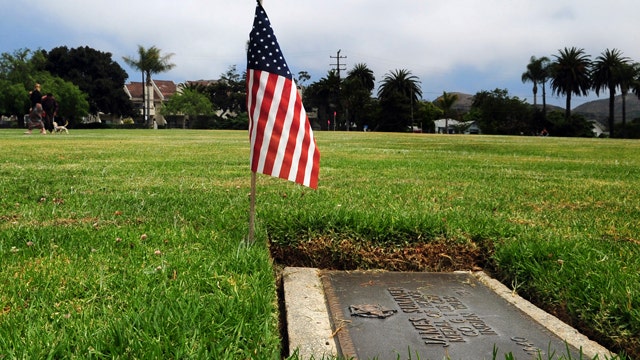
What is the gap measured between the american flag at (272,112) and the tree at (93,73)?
7362cm

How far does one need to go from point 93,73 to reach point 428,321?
261 feet

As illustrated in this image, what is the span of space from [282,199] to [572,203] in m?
2.90

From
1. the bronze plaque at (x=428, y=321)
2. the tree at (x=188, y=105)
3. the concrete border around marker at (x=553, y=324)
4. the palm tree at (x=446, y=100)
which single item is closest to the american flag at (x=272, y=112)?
the bronze plaque at (x=428, y=321)

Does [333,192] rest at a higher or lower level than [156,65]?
lower

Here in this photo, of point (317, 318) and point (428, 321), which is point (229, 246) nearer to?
point (317, 318)

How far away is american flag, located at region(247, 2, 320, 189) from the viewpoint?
3.39 metres

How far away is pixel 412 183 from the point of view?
7.00m

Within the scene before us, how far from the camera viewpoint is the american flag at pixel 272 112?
133 inches

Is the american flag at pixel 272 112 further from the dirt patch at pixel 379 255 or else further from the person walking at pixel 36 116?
the person walking at pixel 36 116

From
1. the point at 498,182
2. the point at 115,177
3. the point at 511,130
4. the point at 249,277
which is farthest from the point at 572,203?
the point at 511,130

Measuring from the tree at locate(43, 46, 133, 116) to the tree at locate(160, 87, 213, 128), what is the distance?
19.8 ft

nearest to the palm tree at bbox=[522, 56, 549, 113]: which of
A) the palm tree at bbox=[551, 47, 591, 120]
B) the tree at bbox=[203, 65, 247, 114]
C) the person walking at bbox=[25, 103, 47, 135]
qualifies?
the palm tree at bbox=[551, 47, 591, 120]

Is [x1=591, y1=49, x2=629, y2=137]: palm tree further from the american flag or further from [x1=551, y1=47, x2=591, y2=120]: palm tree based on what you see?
the american flag

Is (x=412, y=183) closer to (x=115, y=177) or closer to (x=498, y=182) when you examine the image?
(x=498, y=182)
